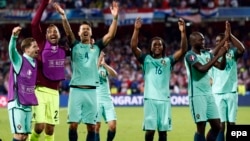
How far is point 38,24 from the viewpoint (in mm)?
12828

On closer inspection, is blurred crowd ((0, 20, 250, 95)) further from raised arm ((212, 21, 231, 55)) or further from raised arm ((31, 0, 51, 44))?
raised arm ((31, 0, 51, 44))

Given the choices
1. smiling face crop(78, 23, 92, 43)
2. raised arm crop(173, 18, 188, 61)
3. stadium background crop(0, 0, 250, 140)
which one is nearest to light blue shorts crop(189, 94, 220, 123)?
raised arm crop(173, 18, 188, 61)

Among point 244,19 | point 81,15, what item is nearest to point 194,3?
point 244,19

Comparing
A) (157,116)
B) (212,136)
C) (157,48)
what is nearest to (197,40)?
(157,48)

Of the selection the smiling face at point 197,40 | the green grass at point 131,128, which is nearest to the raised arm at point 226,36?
the smiling face at point 197,40

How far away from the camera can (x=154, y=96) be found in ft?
41.6

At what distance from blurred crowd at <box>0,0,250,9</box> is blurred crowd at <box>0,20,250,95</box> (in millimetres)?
2169

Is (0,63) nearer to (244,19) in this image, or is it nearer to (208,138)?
(244,19)

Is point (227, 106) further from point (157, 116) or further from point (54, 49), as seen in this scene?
point (54, 49)

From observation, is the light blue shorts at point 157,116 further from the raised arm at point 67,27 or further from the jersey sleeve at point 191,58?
the raised arm at point 67,27

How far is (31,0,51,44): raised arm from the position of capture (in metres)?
12.6

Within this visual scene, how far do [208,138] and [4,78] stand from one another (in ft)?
75.4

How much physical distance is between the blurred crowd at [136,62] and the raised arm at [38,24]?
20.4 m

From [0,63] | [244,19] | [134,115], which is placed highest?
[244,19]
